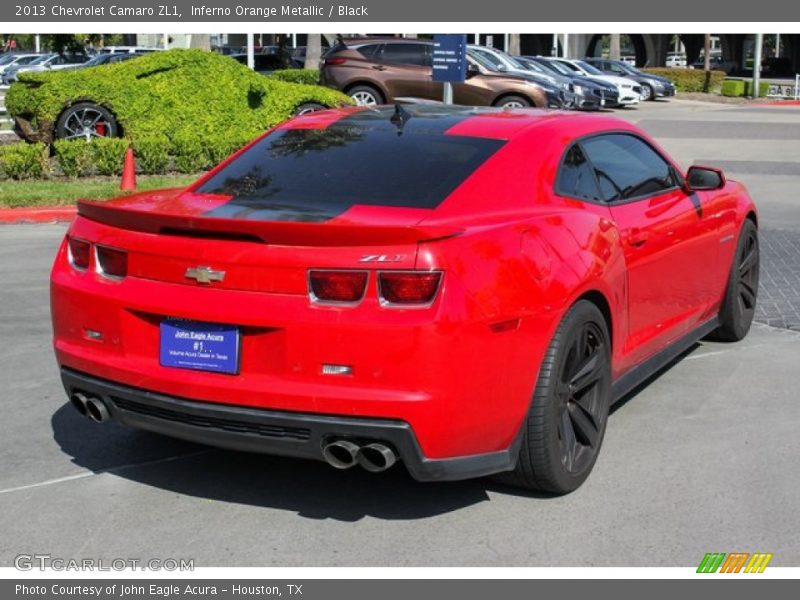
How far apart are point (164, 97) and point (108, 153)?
7.21 ft

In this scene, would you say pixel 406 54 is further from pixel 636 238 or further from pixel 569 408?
pixel 569 408

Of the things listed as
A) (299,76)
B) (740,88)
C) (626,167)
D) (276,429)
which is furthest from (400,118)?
(740,88)

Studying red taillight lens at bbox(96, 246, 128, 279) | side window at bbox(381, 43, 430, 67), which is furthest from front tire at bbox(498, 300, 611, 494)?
side window at bbox(381, 43, 430, 67)

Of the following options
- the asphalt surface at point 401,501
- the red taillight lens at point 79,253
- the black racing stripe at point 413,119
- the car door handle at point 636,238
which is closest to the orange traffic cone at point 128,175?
the asphalt surface at point 401,501

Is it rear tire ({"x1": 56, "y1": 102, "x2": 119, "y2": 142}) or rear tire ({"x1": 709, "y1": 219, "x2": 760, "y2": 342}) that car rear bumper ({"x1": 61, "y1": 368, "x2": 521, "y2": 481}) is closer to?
rear tire ({"x1": 709, "y1": 219, "x2": 760, "y2": 342})

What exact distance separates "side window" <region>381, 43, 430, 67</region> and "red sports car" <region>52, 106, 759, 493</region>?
74.2 ft

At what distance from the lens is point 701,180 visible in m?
6.47

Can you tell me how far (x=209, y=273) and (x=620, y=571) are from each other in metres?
1.81

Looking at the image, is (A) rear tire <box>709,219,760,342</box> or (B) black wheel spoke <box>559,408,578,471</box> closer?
(B) black wheel spoke <box>559,408,578,471</box>

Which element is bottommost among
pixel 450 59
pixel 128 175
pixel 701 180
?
pixel 128 175

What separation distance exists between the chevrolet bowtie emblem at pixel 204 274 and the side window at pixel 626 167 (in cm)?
202

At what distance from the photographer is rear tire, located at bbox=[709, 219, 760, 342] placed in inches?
286

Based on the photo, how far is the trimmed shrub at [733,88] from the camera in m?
50.5

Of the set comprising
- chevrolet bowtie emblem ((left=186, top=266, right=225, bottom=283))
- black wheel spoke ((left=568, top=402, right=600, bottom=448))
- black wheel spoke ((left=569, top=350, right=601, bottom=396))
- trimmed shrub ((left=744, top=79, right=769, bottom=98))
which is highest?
chevrolet bowtie emblem ((left=186, top=266, right=225, bottom=283))
